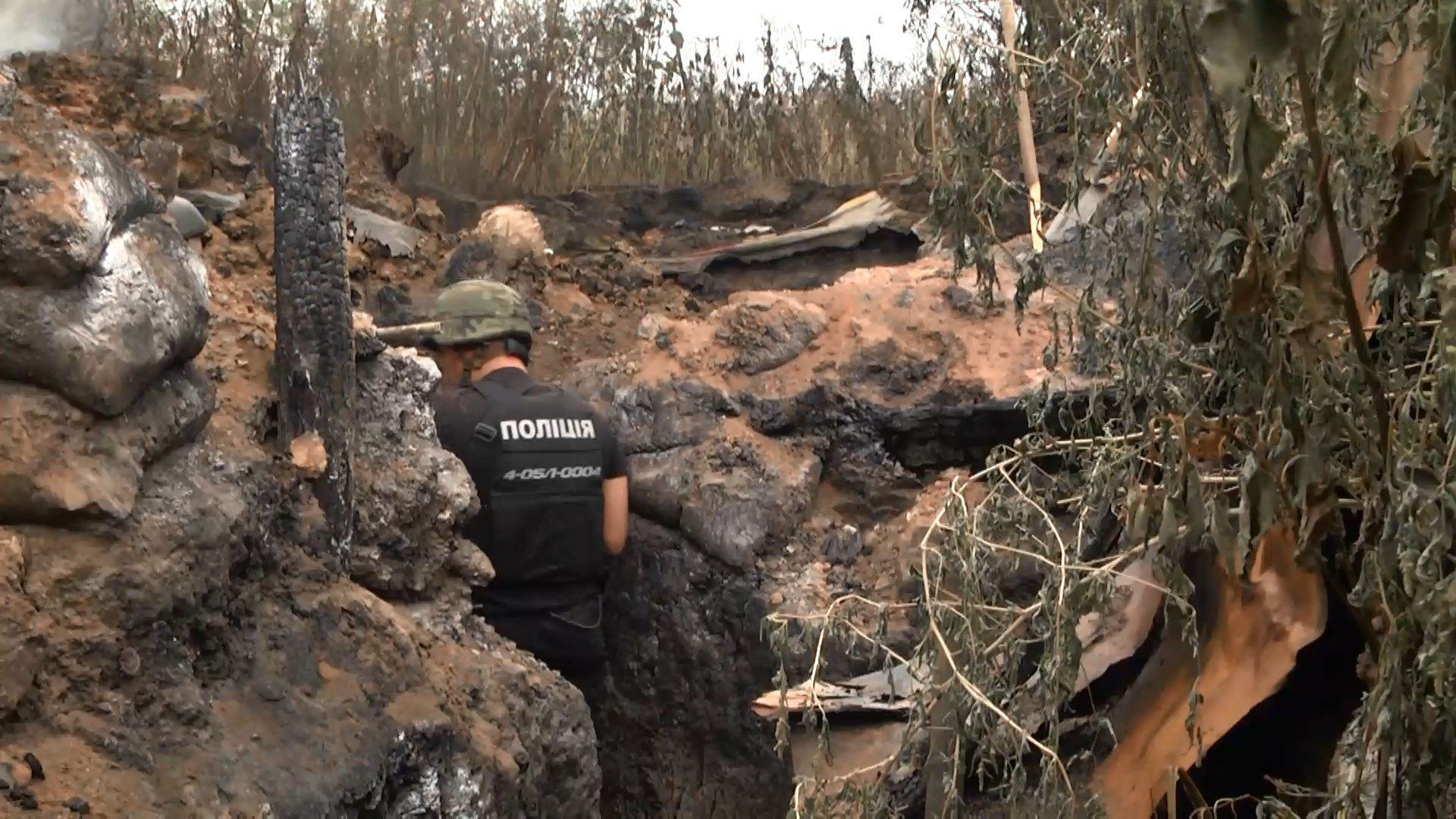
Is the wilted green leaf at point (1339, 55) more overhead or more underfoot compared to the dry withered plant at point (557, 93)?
more underfoot

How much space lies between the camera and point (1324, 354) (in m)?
2.27

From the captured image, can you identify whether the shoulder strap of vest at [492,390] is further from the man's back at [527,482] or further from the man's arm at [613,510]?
the man's arm at [613,510]

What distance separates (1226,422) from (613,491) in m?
2.33

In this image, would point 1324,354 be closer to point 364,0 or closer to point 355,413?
point 355,413

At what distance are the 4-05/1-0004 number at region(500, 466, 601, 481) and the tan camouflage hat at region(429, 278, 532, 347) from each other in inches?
17.7

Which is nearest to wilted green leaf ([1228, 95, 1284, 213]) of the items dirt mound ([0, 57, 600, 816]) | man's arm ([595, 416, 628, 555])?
dirt mound ([0, 57, 600, 816])

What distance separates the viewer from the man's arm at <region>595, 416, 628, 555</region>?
4508 mm

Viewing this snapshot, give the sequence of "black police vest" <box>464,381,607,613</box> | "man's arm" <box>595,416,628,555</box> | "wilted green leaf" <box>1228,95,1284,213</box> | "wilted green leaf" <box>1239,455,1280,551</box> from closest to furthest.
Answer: "wilted green leaf" <box>1228,95,1284,213</box>
"wilted green leaf" <box>1239,455,1280,551</box>
"black police vest" <box>464,381,607,613</box>
"man's arm" <box>595,416,628,555</box>

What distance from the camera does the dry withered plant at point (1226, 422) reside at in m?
1.96

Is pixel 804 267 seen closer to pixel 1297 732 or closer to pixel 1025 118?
pixel 1025 118

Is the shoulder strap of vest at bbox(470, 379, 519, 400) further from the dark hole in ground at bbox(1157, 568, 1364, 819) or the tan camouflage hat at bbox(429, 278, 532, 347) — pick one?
the dark hole in ground at bbox(1157, 568, 1364, 819)

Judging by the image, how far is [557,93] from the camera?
8.08 meters

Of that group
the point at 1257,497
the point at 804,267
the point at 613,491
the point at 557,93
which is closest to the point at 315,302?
the point at 613,491

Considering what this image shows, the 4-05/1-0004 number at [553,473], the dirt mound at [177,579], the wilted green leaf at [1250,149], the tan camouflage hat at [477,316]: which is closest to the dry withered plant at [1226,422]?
the wilted green leaf at [1250,149]
